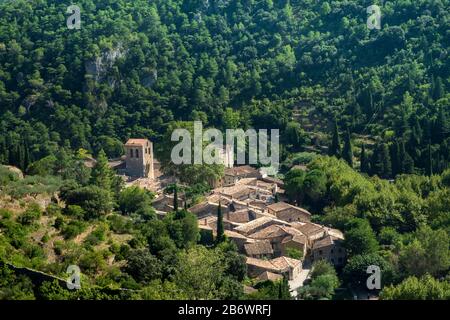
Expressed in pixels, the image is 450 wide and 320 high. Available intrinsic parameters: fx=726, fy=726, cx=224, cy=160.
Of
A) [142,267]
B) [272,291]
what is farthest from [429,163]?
[142,267]

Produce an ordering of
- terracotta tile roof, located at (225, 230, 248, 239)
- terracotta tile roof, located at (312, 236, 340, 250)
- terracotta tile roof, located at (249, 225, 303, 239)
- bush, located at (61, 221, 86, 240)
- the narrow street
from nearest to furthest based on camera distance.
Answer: bush, located at (61, 221, 86, 240) → the narrow street → terracotta tile roof, located at (312, 236, 340, 250) → terracotta tile roof, located at (225, 230, 248, 239) → terracotta tile roof, located at (249, 225, 303, 239)

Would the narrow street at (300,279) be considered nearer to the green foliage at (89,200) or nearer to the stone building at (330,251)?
the stone building at (330,251)

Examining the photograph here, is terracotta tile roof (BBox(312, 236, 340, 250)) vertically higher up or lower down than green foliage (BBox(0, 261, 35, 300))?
lower down

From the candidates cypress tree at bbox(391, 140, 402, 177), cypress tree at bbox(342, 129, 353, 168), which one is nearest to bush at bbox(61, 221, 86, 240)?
cypress tree at bbox(391, 140, 402, 177)

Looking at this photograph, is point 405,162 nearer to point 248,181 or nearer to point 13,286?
point 248,181

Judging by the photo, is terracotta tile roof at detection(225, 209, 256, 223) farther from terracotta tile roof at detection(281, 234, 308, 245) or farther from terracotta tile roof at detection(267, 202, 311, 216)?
terracotta tile roof at detection(281, 234, 308, 245)
